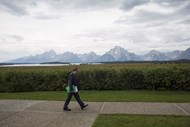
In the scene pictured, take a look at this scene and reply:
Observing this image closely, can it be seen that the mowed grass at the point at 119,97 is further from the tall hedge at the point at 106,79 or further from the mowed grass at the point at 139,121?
the mowed grass at the point at 139,121

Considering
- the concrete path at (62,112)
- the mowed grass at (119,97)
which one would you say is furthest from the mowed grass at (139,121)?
the mowed grass at (119,97)

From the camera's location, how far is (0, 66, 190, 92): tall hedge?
1642cm

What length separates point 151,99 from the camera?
12578mm

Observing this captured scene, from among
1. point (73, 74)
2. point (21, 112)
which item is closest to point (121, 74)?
point (73, 74)

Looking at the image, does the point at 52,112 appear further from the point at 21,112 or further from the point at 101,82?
the point at 101,82

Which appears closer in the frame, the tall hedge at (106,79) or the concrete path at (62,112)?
the concrete path at (62,112)

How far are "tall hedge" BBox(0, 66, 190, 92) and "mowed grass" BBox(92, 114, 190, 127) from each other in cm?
806

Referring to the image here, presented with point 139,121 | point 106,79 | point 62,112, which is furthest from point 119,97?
point 139,121

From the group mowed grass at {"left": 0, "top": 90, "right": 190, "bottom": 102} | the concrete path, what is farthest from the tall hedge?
the concrete path

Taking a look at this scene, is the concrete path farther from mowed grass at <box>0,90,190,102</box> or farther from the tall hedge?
the tall hedge

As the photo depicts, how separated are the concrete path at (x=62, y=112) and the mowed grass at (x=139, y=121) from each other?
16.9 inches

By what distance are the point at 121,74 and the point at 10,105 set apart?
863 cm

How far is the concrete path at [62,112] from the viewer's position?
8023 millimetres

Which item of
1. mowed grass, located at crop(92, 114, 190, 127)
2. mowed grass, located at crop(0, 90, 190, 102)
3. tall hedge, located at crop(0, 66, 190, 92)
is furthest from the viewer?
tall hedge, located at crop(0, 66, 190, 92)
